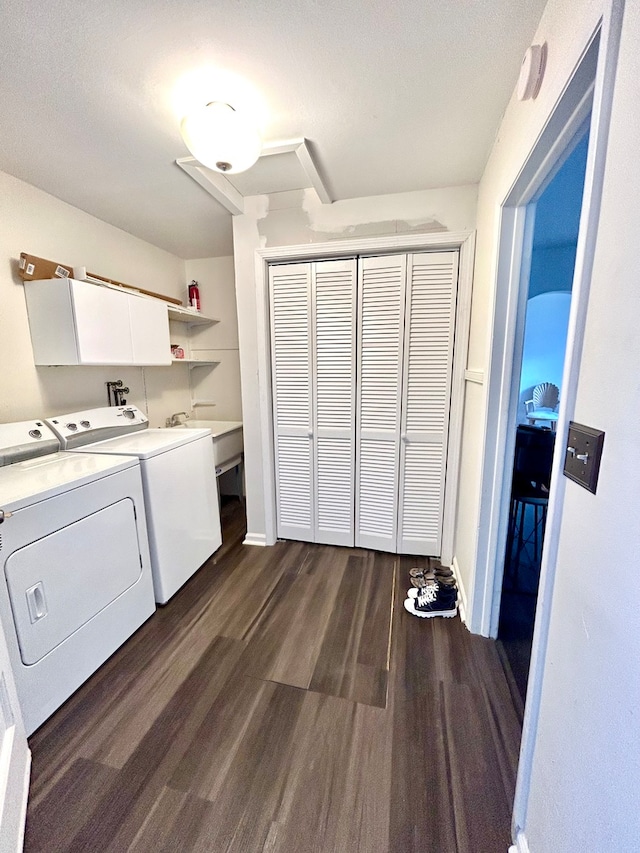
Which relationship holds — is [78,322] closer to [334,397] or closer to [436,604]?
[334,397]

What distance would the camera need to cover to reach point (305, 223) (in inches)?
83.4

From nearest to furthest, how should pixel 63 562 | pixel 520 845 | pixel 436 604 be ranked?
pixel 520 845, pixel 63 562, pixel 436 604

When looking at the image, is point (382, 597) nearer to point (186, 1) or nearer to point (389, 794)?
point (389, 794)

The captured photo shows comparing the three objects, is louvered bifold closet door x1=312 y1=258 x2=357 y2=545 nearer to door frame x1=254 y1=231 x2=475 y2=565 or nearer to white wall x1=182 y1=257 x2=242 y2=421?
door frame x1=254 y1=231 x2=475 y2=565

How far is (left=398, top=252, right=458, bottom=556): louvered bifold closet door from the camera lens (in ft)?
6.55

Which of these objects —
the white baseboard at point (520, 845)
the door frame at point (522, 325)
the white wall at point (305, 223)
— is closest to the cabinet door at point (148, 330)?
the white wall at point (305, 223)

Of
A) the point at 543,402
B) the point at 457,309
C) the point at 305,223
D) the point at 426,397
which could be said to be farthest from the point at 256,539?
the point at 543,402

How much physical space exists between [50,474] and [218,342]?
2.05 m

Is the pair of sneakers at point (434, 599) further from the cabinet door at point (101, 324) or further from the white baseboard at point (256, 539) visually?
the cabinet door at point (101, 324)

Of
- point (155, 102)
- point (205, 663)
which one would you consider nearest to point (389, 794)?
point (205, 663)

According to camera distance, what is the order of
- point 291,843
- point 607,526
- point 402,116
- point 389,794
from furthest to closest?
1. point 402,116
2. point 389,794
3. point 291,843
4. point 607,526

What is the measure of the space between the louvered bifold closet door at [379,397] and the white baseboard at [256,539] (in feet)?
2.32

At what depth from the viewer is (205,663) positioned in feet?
5.04

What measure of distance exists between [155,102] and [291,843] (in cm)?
253
